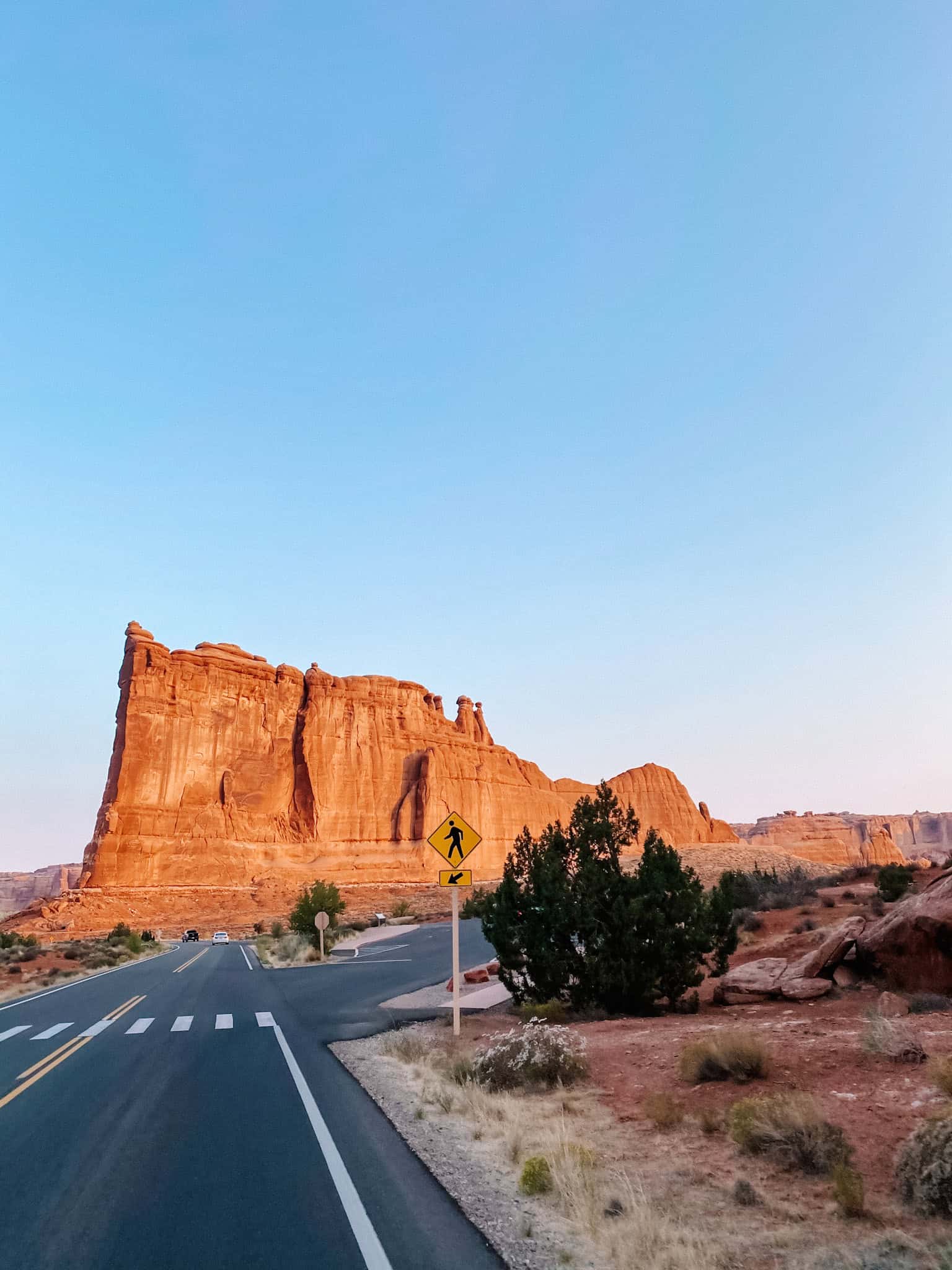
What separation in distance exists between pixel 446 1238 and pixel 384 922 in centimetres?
5589

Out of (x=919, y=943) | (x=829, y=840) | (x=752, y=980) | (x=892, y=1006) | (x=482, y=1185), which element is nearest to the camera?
(x=482, y=1185)

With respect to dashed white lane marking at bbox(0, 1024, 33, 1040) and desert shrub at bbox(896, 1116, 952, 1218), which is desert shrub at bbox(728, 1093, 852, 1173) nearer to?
desert shrub at bbox(896, 1116, 952, 1218)

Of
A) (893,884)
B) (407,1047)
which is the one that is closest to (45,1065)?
(407,1047)

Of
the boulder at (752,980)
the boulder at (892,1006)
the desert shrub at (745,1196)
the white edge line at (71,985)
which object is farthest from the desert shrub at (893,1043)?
the white edge line at (71,985)

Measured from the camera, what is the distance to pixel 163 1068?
1139 centimetres

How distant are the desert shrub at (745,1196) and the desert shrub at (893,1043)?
3338 mm

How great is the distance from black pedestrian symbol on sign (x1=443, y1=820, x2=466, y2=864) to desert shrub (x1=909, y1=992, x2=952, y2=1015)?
21.6 feet

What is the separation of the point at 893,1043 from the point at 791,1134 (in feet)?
8.71

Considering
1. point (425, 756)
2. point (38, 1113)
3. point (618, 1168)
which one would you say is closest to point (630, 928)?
point (618, 1168)

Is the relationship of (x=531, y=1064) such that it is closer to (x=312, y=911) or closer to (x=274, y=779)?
(x=312, y=911)

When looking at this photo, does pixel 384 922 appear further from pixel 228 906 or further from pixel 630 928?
pixel 630 928

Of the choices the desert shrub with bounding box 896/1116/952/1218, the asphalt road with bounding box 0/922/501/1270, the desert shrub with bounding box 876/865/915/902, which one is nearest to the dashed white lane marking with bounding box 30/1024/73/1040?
the asphalt road with bounding box 0/922/501/1270

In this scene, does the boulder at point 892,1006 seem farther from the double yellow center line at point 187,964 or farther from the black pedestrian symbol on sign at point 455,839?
the double yellow center line at point 187,964

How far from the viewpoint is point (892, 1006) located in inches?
422
